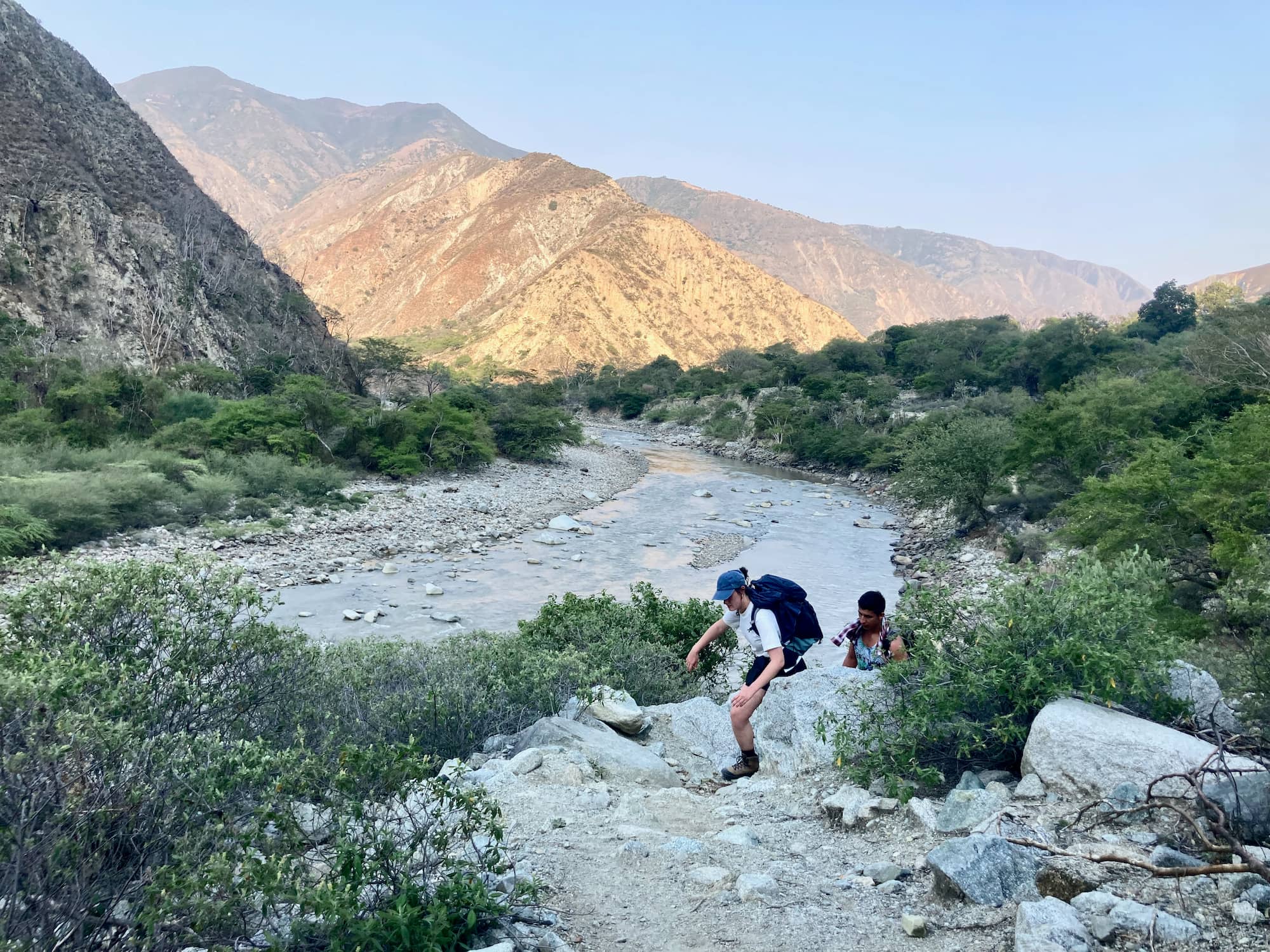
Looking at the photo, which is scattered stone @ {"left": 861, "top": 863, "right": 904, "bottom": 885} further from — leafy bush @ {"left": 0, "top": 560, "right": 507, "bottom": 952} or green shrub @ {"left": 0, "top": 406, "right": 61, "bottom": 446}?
green shrub @ {"left": 0, "top": 406, "right": 61, "bottom": 446}

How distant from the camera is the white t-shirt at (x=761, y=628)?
213 inches

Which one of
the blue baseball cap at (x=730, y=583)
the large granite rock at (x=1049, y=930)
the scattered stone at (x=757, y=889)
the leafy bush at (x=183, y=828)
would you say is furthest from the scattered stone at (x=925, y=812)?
the leafy bush at (x=183, y=828)

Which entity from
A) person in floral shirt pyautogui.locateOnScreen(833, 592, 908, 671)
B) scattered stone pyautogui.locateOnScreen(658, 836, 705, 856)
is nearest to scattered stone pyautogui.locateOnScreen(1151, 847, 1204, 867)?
scattered stone pyautogui.locateOnScreen(658, 836, 705, 856)

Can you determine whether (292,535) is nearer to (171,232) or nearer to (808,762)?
(808,762)

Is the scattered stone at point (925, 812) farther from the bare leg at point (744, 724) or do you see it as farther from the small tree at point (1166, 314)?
the small tree at point (1166, 314)

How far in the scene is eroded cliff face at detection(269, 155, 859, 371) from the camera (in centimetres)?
11125

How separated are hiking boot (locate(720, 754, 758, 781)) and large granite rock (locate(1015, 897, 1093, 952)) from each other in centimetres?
275

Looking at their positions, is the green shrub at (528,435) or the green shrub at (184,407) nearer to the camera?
the green shrub at (184,407)

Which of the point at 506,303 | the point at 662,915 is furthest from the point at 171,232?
the point at 506,303

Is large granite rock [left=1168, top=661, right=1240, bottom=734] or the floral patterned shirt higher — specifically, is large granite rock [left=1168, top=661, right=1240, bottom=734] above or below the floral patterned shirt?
above

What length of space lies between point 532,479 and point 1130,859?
27561 millimetres

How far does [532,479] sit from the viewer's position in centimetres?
2984

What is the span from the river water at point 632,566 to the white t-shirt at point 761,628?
636cm

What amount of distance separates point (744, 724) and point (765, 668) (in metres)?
0.45
